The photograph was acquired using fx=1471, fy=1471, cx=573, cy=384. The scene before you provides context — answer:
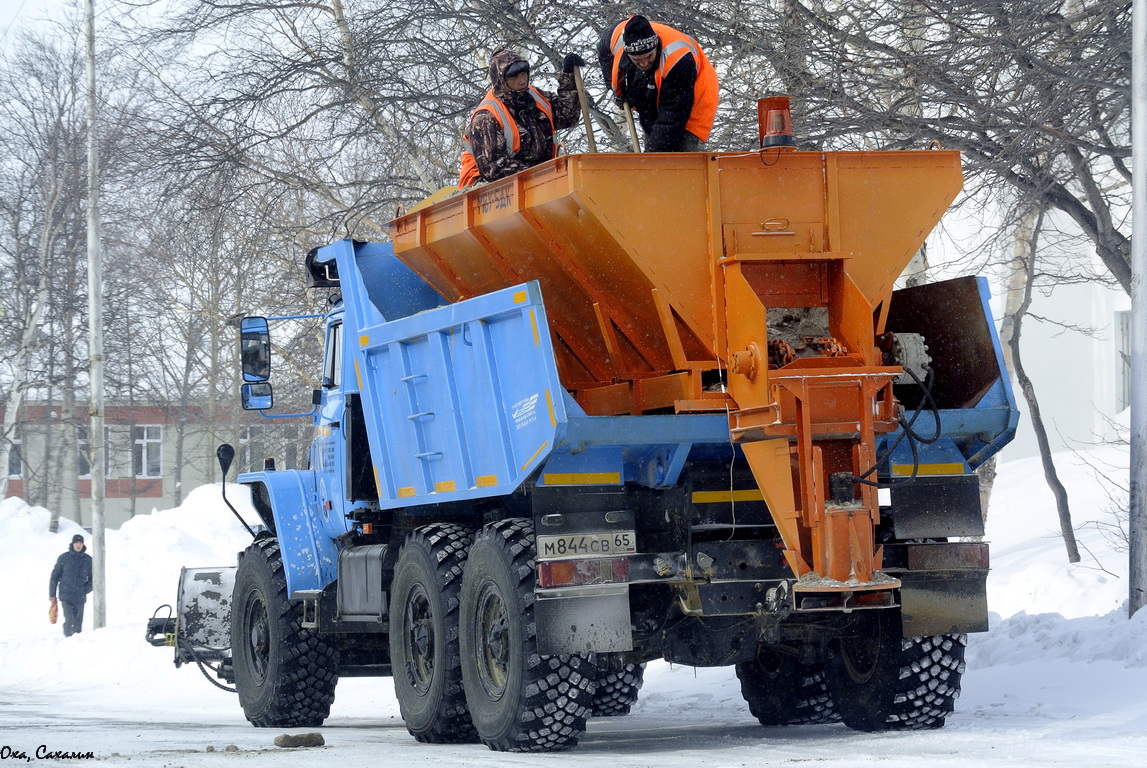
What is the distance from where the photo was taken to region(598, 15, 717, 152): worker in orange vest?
789 centimetres

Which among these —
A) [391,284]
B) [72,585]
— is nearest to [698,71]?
[391,284]

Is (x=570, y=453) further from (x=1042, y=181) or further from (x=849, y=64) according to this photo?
(x=1042, y=181)

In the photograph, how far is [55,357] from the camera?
3562cm

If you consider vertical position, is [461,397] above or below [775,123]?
below

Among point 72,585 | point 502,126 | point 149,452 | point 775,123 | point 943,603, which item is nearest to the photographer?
point 775,123

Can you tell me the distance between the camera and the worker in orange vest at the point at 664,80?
7.89 m

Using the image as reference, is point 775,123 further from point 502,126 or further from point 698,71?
point 502,126

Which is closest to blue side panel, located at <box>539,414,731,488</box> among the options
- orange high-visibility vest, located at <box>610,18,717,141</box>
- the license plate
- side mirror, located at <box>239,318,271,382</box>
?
the license plate

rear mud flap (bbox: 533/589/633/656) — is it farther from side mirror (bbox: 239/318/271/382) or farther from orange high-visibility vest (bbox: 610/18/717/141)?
side mirror (bbox: 239/318/271/382)

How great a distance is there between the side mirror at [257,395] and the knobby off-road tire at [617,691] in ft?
10.1

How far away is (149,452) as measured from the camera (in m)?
53.5

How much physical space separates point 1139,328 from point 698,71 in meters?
3.29

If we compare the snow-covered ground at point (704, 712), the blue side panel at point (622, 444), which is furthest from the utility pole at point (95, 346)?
the blue side panel at point (622, 444)

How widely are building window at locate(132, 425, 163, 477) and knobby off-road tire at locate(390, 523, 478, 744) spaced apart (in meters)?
45.0
